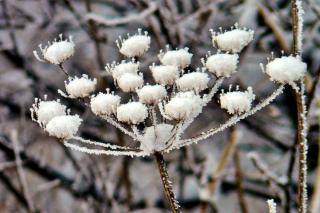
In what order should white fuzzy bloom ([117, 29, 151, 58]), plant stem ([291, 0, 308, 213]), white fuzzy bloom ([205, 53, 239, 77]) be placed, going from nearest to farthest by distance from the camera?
plant stem ([291, 0, 308, 213]) < white fuzzy bloom ([205, 53, 239, 77]) < white fuzzy bloom ([117, 29, 151, 58])

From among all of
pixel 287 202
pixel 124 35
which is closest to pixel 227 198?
pixel 124 35

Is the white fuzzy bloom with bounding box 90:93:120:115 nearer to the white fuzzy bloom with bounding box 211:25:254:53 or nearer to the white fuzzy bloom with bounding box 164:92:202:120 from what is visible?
the white fuzzy bloom with bounding box 164:92:202:120

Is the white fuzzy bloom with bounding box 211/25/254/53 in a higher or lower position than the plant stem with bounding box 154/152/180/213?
higher

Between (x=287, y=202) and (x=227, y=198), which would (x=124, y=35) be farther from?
(x=287, y=202)

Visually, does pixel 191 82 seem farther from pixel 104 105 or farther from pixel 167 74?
pixel 104 105

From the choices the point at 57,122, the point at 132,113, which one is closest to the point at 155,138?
the point at 132,113

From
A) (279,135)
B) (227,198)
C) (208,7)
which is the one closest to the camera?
(208,7)

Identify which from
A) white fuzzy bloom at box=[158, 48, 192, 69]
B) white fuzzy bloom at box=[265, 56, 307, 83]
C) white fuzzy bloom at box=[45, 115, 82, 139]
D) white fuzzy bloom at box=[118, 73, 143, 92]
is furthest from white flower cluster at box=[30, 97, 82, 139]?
white fuzzy bloom at box=[265, 56, 307, 83]

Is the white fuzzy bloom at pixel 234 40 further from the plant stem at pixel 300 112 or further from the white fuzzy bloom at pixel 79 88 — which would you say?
the white fuzzy bloom at pixel 79 88
